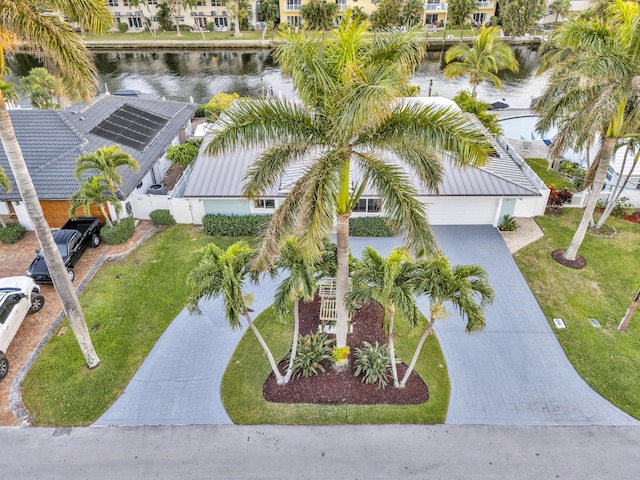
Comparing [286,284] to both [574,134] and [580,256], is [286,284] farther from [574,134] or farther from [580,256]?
[580,256]

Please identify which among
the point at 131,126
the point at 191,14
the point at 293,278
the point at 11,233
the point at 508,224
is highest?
the point at 191,14

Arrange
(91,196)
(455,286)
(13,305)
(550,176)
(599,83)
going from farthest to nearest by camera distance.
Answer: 1. (550,176)
2. (91,196)
3. (13,305)
4. (599,83)
5. (455,286)

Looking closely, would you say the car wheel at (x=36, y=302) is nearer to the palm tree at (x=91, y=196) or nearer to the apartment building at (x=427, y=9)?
the palm tree at (x=91, y=196)

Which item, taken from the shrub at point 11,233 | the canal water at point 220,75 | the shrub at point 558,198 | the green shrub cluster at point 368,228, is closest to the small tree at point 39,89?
the shrub at point 11,233

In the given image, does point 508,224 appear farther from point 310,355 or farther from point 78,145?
point 78,145

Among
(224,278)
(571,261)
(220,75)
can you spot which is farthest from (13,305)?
(220,75)

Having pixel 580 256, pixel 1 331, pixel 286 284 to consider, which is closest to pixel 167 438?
pixel 286 284
